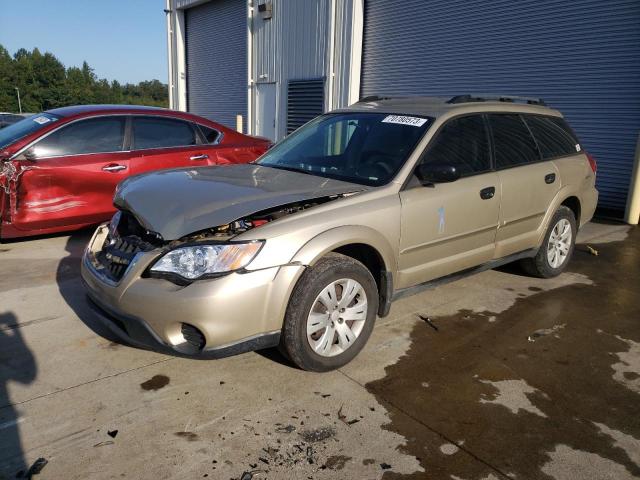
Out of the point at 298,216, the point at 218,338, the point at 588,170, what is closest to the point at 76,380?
the point at 218,338

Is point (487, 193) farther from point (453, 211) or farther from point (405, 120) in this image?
point (405, 120)

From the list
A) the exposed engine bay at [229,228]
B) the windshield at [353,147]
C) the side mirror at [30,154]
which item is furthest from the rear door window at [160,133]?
the exposed engine bay at [229,228]

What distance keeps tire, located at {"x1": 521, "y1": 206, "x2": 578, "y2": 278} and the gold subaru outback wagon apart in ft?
0.10

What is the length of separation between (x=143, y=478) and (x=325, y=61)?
12247 mm

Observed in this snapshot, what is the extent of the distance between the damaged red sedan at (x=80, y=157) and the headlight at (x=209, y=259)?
3.42 metres

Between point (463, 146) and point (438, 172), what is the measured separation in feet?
2.27

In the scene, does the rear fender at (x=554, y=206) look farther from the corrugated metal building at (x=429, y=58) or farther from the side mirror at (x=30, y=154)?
the side mirror at (x=30, y=154)

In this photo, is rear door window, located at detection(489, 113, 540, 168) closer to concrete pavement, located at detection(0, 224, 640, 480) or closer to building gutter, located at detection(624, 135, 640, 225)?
concrete pavement, located at detection(0, 224, 640, 480)

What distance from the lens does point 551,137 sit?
16.3ft

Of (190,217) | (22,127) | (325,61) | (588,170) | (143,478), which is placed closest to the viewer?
(143,478)

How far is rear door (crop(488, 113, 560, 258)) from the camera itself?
4312 millimetres

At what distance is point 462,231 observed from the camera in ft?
13.0

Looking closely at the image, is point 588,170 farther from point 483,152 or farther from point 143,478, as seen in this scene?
point 143,478

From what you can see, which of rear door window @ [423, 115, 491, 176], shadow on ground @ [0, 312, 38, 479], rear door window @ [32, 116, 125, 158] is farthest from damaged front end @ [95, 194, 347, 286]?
rear door window @ [32, 116, 125, 158]
